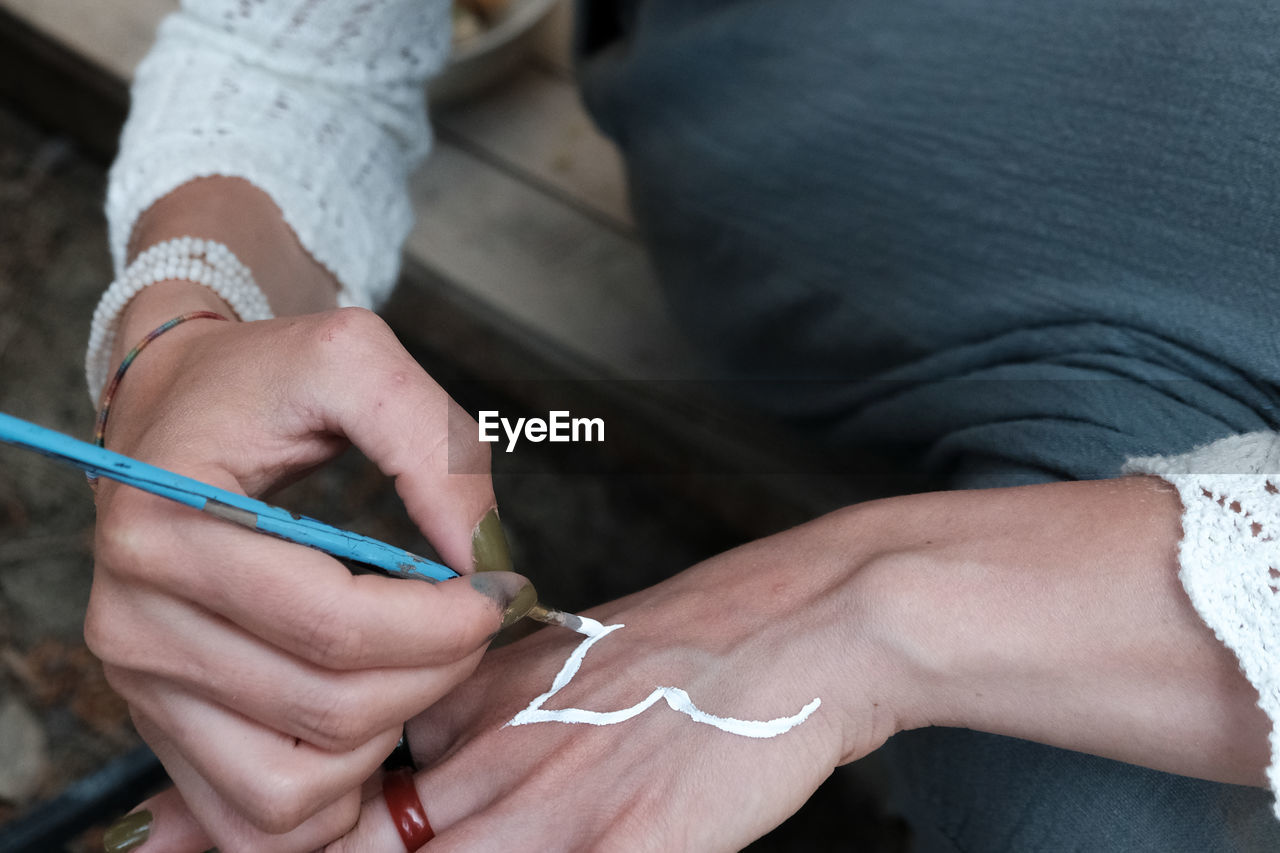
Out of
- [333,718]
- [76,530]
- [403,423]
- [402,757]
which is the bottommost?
[76,530]

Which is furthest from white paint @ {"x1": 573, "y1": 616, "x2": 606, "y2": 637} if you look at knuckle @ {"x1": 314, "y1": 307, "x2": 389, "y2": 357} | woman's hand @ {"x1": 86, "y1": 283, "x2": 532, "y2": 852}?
knuckle @ {"x1": 314, "y1": 307, "x2": 389, "y2": 357}

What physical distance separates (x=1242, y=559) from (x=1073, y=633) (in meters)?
0.10

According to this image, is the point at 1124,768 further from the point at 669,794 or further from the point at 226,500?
the point at 226,500

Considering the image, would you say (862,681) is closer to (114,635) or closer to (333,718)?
(333,718)

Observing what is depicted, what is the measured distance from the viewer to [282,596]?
0.46m

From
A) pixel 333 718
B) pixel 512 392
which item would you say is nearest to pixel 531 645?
pixel 333 718

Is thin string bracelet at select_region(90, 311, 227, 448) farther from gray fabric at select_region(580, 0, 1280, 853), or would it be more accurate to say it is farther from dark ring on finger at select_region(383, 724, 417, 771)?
gray fabric at select_region(580, 0, 1280, 853)

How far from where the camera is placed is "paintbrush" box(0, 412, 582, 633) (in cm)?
43

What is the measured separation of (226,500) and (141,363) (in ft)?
0.66

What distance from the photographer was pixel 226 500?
1.51ft

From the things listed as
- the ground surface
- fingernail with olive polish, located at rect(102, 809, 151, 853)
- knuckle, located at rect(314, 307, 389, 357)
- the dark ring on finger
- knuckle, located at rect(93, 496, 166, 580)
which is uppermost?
knuckle, located at rect(314, 307, 389, 357)

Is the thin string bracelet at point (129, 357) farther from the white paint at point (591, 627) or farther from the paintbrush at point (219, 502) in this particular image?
the white paint at point (591, 627)

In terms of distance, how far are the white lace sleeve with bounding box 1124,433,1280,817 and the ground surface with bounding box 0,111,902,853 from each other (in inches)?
30.1

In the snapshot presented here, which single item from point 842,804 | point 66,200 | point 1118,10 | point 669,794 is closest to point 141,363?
point 669,794
